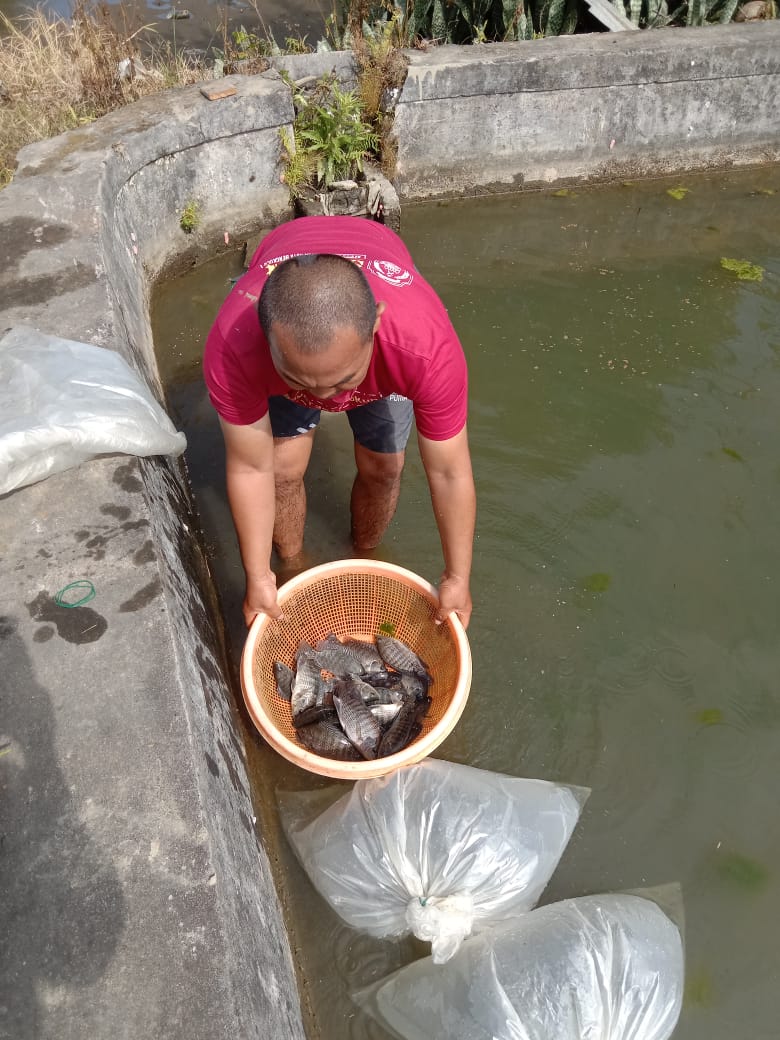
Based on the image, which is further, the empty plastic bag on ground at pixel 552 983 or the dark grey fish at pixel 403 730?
the dark grey fish at pixel 403 730

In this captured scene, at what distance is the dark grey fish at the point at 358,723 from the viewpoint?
8.77ft

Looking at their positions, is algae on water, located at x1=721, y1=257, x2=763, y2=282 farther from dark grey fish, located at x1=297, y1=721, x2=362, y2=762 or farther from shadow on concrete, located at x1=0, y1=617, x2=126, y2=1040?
shadow on concrete, located at x1=0, y1=617, x2=126, y2=1040

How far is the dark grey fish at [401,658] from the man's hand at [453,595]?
36 centimetres

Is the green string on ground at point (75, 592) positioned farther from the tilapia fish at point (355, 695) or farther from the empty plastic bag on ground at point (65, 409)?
the tilapia fish at point (355, 695)

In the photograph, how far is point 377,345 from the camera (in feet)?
7.22

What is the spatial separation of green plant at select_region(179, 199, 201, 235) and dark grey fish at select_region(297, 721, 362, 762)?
3.84 meters

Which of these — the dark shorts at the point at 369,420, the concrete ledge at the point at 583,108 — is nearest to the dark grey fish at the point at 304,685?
the dark shorts at the point at 369,420

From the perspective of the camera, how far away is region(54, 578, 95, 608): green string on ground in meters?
2.21

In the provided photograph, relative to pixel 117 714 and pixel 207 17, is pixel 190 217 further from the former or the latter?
pixel 207 17

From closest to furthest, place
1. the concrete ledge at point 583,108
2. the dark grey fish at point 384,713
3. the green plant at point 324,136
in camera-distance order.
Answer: the dark grey fish at point 384,713, the green plant at point 324,136, the concrete ledge at point 583,108

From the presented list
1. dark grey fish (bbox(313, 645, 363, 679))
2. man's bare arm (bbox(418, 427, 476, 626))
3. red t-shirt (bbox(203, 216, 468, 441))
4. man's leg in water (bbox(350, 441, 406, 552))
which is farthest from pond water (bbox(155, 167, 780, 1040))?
red t-shirt (bbox(203, 216, 468, 441))

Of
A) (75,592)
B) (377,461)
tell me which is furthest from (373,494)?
(75,592)

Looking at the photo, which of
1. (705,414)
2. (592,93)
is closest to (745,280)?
(705,414)

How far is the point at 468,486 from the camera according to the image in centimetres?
245
